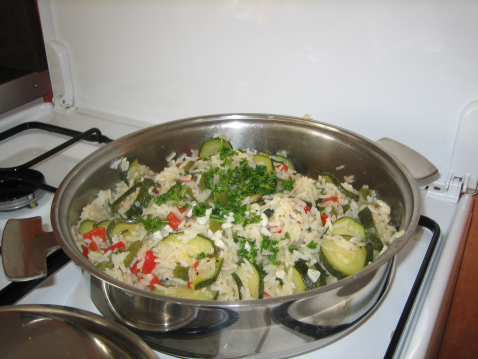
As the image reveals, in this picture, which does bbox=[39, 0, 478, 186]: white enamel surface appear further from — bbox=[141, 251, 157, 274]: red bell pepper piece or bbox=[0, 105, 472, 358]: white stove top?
bbox=[141, 251, 157, 274]: red bell pepper piece

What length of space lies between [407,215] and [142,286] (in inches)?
29.4

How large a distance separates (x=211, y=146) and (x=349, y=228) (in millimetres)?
627

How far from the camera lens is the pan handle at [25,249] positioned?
888mm

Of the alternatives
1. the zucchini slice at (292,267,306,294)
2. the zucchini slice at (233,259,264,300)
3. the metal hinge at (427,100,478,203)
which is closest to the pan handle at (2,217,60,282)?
the zucchini slice at (233,259,264,300)

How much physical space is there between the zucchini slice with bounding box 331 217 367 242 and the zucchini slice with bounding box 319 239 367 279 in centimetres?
7

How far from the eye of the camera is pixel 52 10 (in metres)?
2.02

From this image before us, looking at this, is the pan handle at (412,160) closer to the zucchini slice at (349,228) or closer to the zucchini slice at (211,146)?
the zucchini slice at (349,228)

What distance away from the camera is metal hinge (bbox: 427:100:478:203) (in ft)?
4.35

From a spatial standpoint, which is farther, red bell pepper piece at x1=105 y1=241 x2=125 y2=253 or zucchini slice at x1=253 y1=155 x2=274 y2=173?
zucchini slice at x1=253 y1=155 x2=274 y2=173

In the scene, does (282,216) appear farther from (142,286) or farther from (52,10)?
(52,10)

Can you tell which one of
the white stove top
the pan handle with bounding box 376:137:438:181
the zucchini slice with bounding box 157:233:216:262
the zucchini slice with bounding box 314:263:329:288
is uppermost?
the pan handle with bounding box 376:137:438:181

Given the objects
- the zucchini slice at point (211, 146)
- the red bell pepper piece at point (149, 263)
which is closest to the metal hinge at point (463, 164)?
the zucchini slice at point (211, 146)

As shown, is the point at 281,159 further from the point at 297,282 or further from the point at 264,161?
the point at 297,282

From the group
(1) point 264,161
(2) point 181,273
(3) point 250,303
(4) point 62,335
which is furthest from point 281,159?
(4) point 62,335
